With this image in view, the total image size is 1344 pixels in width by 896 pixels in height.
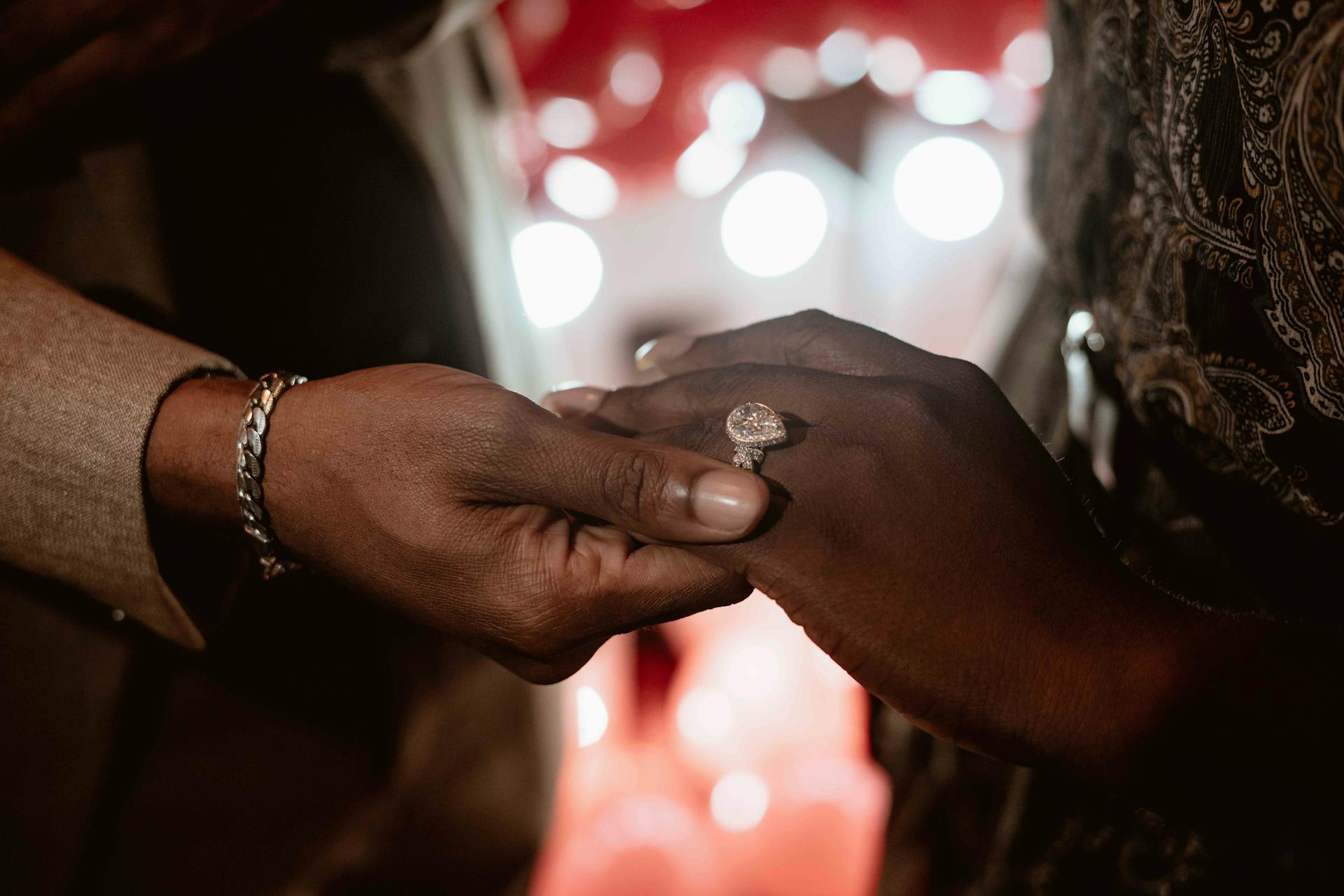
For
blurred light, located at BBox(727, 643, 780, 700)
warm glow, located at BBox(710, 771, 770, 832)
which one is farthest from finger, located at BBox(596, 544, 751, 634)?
blurred light, located at BBox(727, 643, 780, 700)

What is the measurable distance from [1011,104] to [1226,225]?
218cm

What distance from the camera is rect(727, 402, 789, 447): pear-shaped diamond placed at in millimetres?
648

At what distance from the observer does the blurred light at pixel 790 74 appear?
2.44 metres

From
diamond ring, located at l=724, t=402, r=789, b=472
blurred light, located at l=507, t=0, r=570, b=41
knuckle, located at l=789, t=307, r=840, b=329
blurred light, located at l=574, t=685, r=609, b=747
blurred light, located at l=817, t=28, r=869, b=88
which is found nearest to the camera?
diamond ring, located at l=724, t=402, r=789, b=472

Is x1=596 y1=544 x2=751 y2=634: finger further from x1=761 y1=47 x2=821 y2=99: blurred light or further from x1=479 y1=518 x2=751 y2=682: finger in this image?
x1=761 y1=47 x2=821 y2=99: blurred light

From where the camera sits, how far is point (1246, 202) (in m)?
0.61

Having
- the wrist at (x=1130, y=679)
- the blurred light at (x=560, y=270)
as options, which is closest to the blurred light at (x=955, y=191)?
the blurred light at (x=560, y=270)

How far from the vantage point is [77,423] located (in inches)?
28.3

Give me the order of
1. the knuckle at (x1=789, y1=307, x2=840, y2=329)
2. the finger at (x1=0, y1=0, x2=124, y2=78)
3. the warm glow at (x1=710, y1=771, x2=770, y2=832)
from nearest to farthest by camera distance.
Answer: the knuckle at (x1=789, y1=307, x2=840, y2=329), the finger at (x1=0, y1=0, x2=124, y2=78), the warm glow at (x1=710, y1=771, x2=770, y2=832)

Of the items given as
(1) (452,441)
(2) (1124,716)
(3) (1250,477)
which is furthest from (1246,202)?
(1) (452,441)

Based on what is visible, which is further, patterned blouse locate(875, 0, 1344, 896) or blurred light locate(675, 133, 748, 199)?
blurred light locate(675, 133, 748, 199)

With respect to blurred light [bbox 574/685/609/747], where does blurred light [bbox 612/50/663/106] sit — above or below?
above

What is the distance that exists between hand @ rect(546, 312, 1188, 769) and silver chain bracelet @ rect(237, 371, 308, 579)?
1.39ft

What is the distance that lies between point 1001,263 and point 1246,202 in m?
1.91
